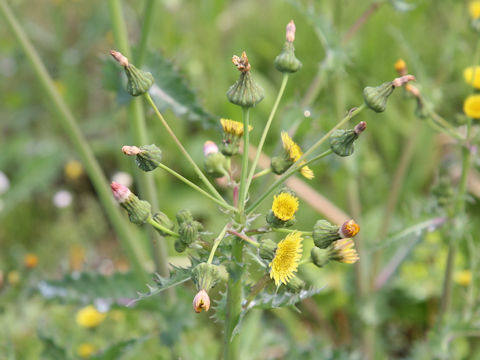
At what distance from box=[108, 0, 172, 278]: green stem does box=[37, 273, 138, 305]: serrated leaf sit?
152mm

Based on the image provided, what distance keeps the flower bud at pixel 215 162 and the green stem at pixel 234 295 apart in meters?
0.17

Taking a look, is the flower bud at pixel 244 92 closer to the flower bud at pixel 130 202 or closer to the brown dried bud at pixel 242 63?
the brown dried bud at pixel 242 63

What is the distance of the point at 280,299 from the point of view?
1.19 metres

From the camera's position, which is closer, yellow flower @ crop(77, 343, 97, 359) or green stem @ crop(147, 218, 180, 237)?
green stem @ crop(147, 218, 180, 237)

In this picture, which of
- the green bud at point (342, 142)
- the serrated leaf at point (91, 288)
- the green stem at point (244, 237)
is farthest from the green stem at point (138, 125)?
the green bud at point (342, 142)

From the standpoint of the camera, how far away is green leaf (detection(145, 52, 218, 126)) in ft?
5.68

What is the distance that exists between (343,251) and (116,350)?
0.85m

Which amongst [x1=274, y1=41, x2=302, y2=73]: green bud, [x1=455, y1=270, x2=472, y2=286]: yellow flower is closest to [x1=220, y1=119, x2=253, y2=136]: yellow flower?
[x1=274, y1=41, x2=302, y2=73]: green bud

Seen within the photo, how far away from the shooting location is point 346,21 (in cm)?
378

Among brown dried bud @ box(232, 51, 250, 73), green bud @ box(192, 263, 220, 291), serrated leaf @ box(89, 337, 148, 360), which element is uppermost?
brown dried bud @ box(232, 51, 250, 73)

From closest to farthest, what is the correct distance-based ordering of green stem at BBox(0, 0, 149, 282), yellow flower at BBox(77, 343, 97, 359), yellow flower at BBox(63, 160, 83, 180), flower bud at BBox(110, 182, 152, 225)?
flower bud at BBox(110, 182, 152, 225) < green stem at BBox(0, 0, 149, 282) < yellow flower at BBox(77, 343, 97, 359) < yellow flower at BBox(63, 160, 83, 180)

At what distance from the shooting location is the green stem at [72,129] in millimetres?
1722

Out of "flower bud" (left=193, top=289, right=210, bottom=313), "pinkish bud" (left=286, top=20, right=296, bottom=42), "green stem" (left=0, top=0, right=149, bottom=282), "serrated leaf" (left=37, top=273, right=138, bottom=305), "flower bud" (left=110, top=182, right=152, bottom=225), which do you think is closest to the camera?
"flower bud" (left=193, top=289, right=210, bottom=313)

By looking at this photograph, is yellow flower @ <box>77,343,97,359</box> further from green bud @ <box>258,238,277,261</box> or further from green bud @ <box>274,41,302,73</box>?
green bud @ <box>274,41,302,73</box>
